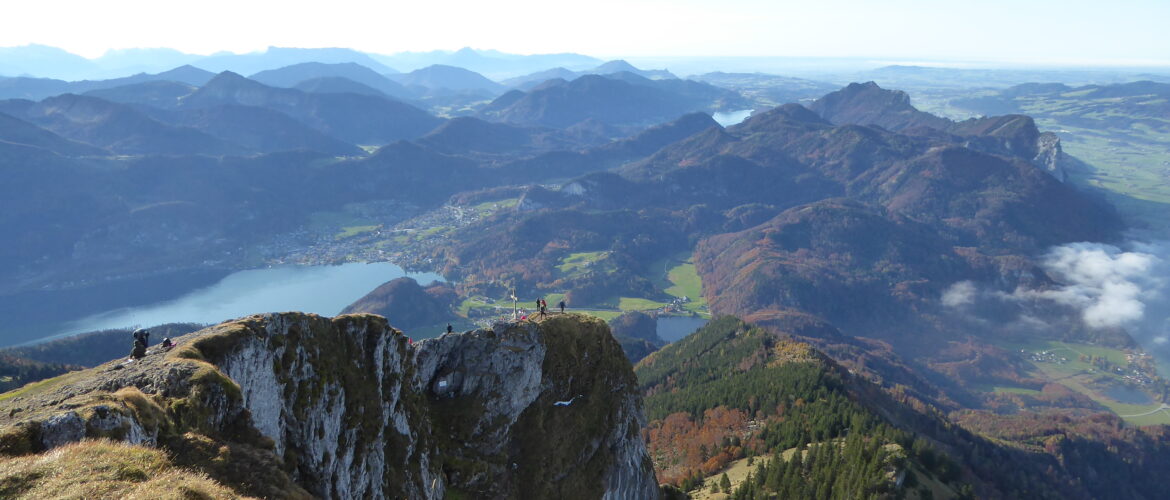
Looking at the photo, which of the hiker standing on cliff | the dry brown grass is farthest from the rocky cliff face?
the dry brown grass

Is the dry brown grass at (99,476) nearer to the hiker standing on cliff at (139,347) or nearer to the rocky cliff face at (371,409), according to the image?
the rocky cliff face at (371,409)

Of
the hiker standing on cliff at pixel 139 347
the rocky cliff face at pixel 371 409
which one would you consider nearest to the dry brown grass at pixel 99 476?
the rocky cliff face at pixel 371 409

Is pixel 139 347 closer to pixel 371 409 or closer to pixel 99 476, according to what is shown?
pixel 371 409

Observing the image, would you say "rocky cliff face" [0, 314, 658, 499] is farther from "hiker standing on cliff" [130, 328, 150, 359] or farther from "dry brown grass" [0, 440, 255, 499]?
"dry brown grass" [0, 440, 255, 499]

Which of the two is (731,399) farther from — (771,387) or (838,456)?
(838,456)

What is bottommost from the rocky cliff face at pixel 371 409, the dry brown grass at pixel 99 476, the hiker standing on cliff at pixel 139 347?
the rocky cliff face at pixel 371 409

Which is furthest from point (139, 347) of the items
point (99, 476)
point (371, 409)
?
point (99, 476)

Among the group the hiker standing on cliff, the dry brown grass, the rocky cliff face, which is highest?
the dry brown grass

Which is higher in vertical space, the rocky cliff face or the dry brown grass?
the dry brown grass
